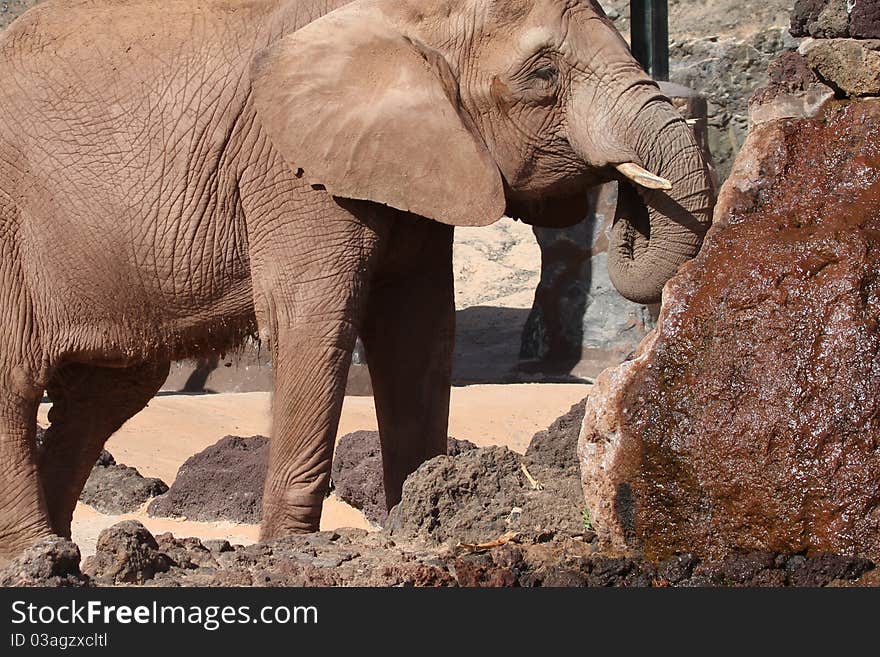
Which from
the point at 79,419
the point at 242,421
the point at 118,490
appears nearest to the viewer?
the point at 79,419

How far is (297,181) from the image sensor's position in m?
6.52

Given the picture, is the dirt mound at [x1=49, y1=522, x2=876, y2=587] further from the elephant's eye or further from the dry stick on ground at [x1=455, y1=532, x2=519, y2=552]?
the elephant's eye

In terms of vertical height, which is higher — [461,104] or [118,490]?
[461,104]

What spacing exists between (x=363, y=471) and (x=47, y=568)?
4041mm

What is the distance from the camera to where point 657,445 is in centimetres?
495

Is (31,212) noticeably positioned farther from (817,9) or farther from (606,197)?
(606,197)

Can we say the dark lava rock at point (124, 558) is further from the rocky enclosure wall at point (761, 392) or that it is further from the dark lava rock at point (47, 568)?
the rocky enclosure wall at point (761, 392)

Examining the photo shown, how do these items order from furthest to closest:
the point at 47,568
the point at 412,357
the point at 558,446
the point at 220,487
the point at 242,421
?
the point at 242,421, the point at 220,487, the point at 412,357, the point at 558,446, the point at 47,568

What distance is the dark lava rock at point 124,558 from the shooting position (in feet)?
16.9

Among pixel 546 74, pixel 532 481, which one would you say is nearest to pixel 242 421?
pixel 546 74

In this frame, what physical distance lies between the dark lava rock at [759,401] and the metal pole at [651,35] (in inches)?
331

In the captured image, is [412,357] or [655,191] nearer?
[655,191]

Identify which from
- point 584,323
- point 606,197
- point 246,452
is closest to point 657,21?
point 606,197

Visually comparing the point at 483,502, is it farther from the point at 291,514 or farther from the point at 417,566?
the point at 291,514
